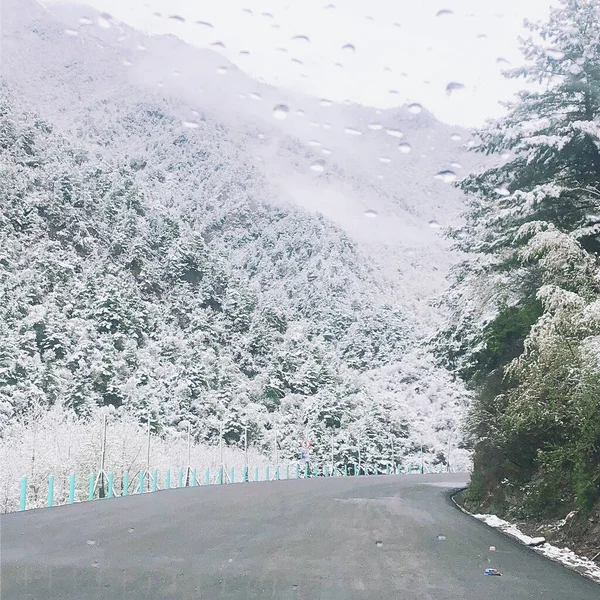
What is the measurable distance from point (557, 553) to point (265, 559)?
4.08 meters

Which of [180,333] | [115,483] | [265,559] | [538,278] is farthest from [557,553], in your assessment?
[180,333]

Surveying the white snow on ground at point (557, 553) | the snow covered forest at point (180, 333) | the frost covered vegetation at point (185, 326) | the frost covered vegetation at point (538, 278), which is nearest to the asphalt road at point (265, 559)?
the white snow on ground at point (557, 553)

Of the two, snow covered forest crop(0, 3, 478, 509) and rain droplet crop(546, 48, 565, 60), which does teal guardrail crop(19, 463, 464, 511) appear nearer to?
snow covered forest crop(0, 3, 478, 509)

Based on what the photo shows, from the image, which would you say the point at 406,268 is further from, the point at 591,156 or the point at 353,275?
the point at 591,156

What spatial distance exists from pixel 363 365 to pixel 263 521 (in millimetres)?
98658

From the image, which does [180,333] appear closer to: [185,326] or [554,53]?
[185,326]

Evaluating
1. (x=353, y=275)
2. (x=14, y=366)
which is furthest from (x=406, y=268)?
(x=14, y=366)

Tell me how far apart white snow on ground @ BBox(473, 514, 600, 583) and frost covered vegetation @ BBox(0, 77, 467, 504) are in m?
23.4

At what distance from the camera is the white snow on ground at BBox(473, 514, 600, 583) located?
28.6ft

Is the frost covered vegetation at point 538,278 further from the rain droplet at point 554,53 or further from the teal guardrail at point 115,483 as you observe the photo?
the teal guardrail at point 115,483

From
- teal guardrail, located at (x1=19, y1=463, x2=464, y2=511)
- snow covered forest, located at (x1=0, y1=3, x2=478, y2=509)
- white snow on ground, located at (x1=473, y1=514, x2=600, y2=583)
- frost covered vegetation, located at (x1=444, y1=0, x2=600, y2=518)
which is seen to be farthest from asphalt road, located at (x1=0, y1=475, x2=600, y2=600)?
snow covered forest, located at (x1=0, y1=3, x2=478, y2=509)

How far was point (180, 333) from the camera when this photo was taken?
8606 centimetres

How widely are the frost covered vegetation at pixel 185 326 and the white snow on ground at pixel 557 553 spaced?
76.7 feet

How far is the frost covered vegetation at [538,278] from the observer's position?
40.7 feet
